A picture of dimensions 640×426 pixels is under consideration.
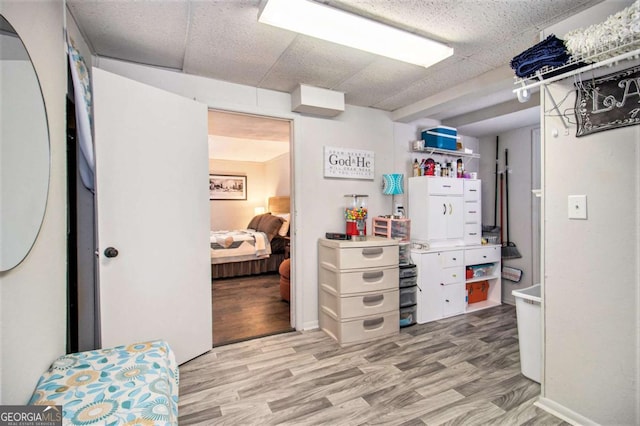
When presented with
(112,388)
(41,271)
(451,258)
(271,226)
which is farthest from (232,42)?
(271,226)

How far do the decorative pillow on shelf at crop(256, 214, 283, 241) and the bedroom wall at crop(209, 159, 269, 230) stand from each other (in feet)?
4.54

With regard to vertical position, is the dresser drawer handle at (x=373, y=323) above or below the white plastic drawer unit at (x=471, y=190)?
below

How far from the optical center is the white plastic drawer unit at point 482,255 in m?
3.47

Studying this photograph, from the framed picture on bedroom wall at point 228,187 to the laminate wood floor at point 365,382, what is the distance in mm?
4950

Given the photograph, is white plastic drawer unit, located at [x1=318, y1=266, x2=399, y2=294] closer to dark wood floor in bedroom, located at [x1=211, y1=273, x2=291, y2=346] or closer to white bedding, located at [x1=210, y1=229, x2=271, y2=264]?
dark wood floor in bedroom, located at [x1=211, y1=273, x2=291, y2=346]

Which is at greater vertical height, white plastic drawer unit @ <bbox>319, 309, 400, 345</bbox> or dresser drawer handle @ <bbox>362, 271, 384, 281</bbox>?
dresser drawer handle @ <bbox>362, 271, 384, 281</bbox>

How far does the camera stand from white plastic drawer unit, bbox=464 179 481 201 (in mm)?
3602

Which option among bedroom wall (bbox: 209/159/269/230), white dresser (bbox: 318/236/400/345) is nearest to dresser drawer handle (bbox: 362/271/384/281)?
white dresser (bbox: 318/236/400/345)

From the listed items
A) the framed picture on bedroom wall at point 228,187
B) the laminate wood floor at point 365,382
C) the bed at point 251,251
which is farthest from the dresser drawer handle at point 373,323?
the framed picture on bedroom wall at point 228,187

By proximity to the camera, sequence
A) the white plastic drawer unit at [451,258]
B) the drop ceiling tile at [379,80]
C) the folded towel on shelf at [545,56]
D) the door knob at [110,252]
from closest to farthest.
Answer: the folded towel on shelf at [545,56]
the door knob at [110,252]
the drop ceiling tile at [379,80]
the white plastic drawer unit at [451,258]

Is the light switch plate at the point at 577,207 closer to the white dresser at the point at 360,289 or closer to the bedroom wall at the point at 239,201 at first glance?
the white dresser at the point at 360,289

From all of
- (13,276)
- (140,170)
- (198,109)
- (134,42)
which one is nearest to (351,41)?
(198,109)

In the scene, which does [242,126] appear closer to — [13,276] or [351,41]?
[351,41]

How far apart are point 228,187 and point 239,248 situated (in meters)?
2.52
